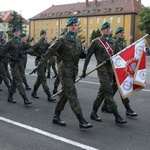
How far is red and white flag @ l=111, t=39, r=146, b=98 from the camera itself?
6.38 m

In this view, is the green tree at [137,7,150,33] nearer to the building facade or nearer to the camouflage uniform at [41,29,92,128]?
the building facade

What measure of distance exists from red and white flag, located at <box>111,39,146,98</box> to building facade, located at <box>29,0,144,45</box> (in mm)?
69791

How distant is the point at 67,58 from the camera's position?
5977 millimetres

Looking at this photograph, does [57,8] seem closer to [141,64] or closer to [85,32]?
[85,32]

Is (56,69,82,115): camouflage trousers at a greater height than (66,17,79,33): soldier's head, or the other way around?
(66,17,79,33): soldier's head

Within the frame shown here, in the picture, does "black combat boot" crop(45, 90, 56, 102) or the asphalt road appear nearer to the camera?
the asphalt road

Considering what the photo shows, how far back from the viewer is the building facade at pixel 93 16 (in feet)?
277

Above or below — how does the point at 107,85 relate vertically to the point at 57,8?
below

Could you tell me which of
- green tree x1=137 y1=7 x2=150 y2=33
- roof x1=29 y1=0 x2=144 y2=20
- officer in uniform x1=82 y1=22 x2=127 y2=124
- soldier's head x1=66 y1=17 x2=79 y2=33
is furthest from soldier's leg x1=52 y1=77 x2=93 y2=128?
roof x1=29 y1=0 x2=144 y2=20

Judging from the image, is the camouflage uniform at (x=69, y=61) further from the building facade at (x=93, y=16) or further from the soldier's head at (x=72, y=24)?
the building facade at (x=93, y=16)

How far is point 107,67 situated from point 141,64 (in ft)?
2.37

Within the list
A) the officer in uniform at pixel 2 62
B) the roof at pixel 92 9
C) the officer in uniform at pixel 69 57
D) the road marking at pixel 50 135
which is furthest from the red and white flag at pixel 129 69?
the roof at pixel 92 9

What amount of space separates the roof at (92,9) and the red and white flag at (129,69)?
262 feet

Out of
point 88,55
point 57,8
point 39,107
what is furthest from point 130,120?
point 57,8
